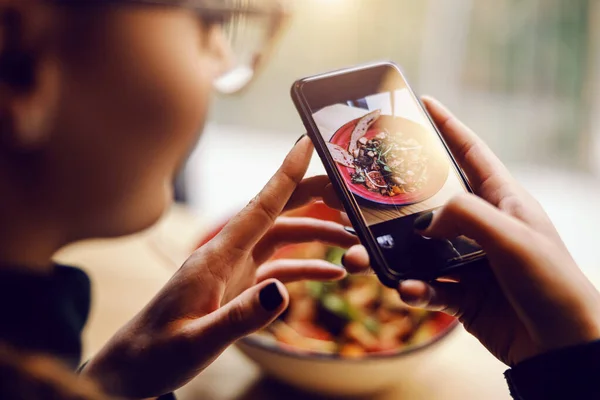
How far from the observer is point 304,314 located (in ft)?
2.23

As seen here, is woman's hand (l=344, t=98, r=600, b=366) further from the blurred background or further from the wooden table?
the blurred background

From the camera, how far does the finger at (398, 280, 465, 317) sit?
1.44 feet

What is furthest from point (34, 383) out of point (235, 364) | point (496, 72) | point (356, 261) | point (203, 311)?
point (496, 72)

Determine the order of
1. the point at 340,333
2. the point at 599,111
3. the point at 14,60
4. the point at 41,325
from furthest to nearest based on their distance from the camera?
the point at 599,111 < the point at 340,333 < the point at 41,325 < the point at 14,60

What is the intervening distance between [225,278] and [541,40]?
673 mm

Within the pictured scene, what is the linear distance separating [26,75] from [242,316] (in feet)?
0.76

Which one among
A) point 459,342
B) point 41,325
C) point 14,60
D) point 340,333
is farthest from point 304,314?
point 14,60

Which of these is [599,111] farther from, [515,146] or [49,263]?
[49,263]

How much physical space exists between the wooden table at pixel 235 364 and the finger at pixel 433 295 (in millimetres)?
68

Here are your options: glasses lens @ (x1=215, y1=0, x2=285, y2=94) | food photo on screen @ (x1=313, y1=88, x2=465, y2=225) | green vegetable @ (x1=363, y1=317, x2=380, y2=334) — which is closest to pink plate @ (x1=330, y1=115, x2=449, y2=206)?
food photo on screen @ (x1=313, y1=88, x2=465, y2=225)

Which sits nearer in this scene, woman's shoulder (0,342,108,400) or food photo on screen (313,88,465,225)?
woman's shoulder (0,342,108,400)

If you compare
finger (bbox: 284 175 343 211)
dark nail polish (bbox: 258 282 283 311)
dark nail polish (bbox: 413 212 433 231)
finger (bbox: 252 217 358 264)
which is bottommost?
finger (bbox: 252 217 358 264)

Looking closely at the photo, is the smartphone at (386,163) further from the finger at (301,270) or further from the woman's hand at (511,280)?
the finger at (301,270)

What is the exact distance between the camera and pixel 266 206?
47 cm
